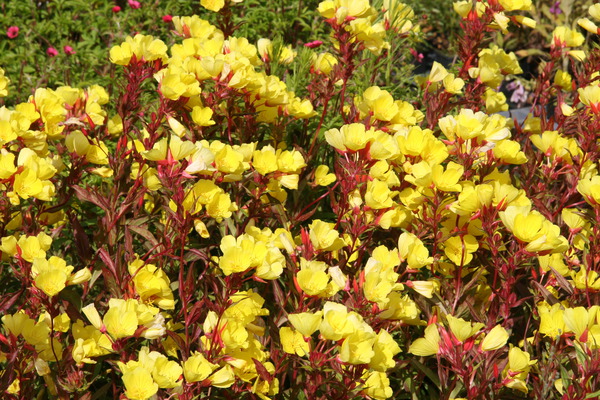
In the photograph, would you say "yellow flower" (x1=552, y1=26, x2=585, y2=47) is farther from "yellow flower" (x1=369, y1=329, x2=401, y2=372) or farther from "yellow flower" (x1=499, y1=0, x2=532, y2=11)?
"yellow flower" (x1=369, y1=329, x2=401, y2=372)

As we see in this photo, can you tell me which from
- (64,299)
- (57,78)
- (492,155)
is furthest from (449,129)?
(57,78)

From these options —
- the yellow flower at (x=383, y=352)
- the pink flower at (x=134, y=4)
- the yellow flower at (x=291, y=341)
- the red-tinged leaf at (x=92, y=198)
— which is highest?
the red-tinged leaf at (x=92, y=198)

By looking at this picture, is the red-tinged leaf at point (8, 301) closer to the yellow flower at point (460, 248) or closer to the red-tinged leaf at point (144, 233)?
the red-tinged leaf at point (144, 233)

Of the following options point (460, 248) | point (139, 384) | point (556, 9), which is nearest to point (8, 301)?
point (139, 384)

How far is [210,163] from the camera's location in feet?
6.26

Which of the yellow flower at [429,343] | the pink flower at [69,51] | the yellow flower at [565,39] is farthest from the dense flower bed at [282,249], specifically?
the pink flower at [69,51]

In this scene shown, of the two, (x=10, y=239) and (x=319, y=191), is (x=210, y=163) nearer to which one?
(x=10, y=239)

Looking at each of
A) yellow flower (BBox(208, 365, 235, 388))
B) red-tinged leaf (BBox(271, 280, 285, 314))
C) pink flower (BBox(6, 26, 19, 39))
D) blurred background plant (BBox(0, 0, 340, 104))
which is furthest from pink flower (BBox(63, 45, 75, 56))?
yellow flower (BBox(208, 365, 235, 388))

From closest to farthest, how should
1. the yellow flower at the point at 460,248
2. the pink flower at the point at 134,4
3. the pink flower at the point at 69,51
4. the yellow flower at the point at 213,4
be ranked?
1. the yellow flower at the point at 460,248
2. the yellow flower at the point at 213,4
3. the pink flower at the point at 69,51
4. the pink flower at the point at 134,4

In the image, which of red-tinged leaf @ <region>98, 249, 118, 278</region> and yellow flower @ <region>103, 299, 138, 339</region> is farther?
red-tinged leaf @ <region>98, 249, 118, 278</region>

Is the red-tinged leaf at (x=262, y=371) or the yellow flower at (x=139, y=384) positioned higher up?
the yellow flower at (x=139, y=384)

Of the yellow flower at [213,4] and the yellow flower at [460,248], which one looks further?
the yellow flower at [213,4]

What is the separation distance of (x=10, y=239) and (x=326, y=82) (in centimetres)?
129

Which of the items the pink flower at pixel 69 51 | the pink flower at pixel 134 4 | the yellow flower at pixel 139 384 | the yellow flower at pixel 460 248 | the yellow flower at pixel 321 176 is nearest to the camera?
the yellow flower at pixel 139 384
